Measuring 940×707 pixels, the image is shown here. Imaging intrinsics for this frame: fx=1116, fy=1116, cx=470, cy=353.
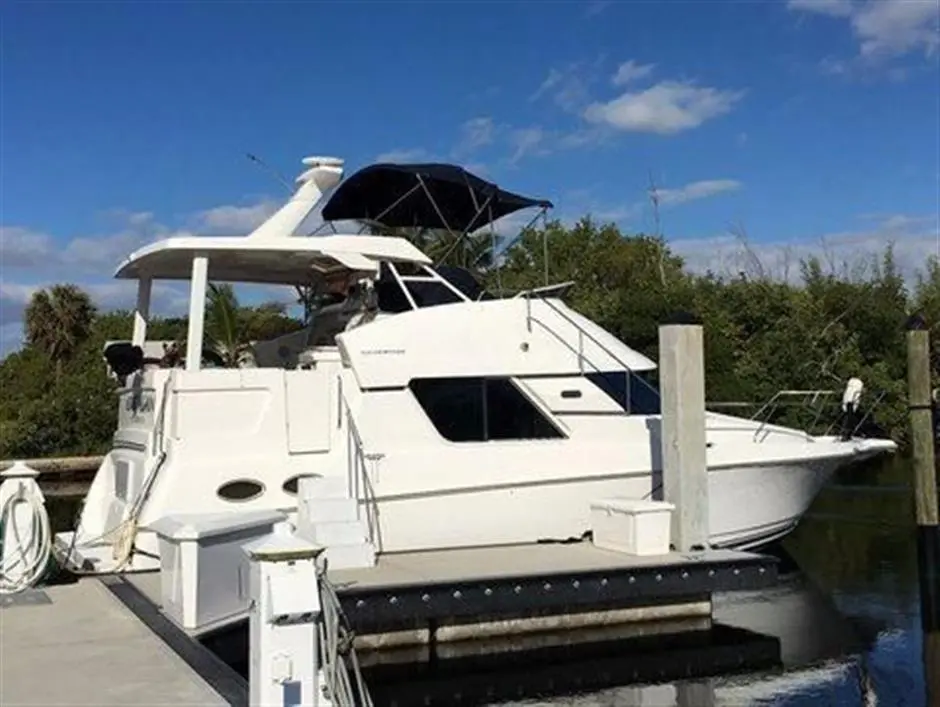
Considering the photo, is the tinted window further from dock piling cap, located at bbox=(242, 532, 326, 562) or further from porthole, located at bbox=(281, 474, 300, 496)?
dock piling cap, located at bbox=(242, 532, 326, 562)

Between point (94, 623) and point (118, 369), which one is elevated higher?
point (118, 369)

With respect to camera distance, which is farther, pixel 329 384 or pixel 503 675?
pixel 329 384

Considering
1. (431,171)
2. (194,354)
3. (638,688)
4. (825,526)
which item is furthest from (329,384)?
(825,526)

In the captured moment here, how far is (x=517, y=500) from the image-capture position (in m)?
11.7

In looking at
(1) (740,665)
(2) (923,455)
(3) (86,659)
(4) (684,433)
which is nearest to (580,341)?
(4) (684,433)

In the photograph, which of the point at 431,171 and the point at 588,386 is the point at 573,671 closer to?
the point at 588,386

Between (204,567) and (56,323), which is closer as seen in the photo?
(204,567)

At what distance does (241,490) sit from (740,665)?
4955 mm

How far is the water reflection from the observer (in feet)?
29.6

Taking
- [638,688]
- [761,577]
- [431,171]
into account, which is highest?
[431,171]

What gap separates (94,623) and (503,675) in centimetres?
342

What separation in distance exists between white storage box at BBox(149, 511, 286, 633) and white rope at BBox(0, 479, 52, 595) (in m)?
0.93

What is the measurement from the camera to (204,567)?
27.5 feet

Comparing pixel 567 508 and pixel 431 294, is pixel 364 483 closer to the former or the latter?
pixel 567 508
